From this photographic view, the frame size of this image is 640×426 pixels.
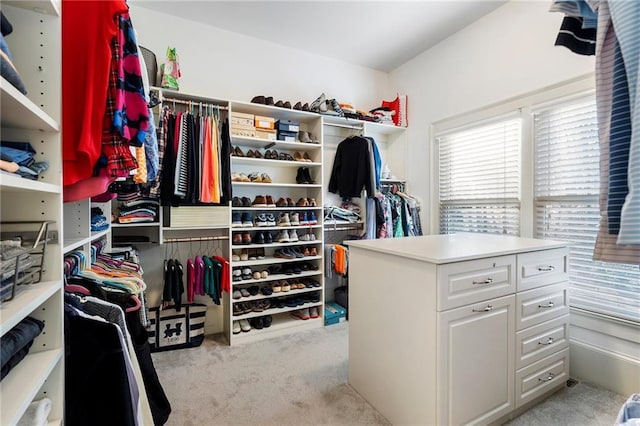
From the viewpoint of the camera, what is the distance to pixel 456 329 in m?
1.32

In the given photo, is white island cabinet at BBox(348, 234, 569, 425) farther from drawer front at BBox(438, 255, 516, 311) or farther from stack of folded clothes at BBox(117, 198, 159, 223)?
stack of folded clothes at BBox(117, 198, 159, 223)

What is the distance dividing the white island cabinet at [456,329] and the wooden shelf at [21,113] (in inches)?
55.3

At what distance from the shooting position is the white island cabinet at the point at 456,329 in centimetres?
131

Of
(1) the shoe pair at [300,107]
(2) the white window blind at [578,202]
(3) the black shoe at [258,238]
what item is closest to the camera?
(2) the white window blind at [578,202]

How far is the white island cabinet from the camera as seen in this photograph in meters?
1.31

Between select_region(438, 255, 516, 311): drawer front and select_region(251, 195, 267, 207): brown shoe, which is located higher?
select_region(251, 195, 267, 207): brown shoe

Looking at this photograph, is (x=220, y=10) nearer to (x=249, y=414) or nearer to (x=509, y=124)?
(x=509, y=124)

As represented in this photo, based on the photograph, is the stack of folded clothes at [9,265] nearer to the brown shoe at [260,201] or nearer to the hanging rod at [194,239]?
the hanging rod at [194,239]

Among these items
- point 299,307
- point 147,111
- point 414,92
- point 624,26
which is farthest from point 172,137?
point 414,92

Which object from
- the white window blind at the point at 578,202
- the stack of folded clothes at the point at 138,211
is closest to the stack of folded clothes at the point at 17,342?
the stack of folded clothes at the point at 138,211

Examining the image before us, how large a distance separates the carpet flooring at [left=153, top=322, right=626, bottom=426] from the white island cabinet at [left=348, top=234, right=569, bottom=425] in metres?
0.10

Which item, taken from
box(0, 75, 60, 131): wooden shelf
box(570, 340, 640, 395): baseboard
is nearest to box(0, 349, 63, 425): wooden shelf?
box(0, 75, 60, 131): wooden shelf

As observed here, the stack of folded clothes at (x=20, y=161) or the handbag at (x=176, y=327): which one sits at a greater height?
the stack of folded clothes at (x=20, y=161)

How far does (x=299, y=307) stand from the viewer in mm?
2801
